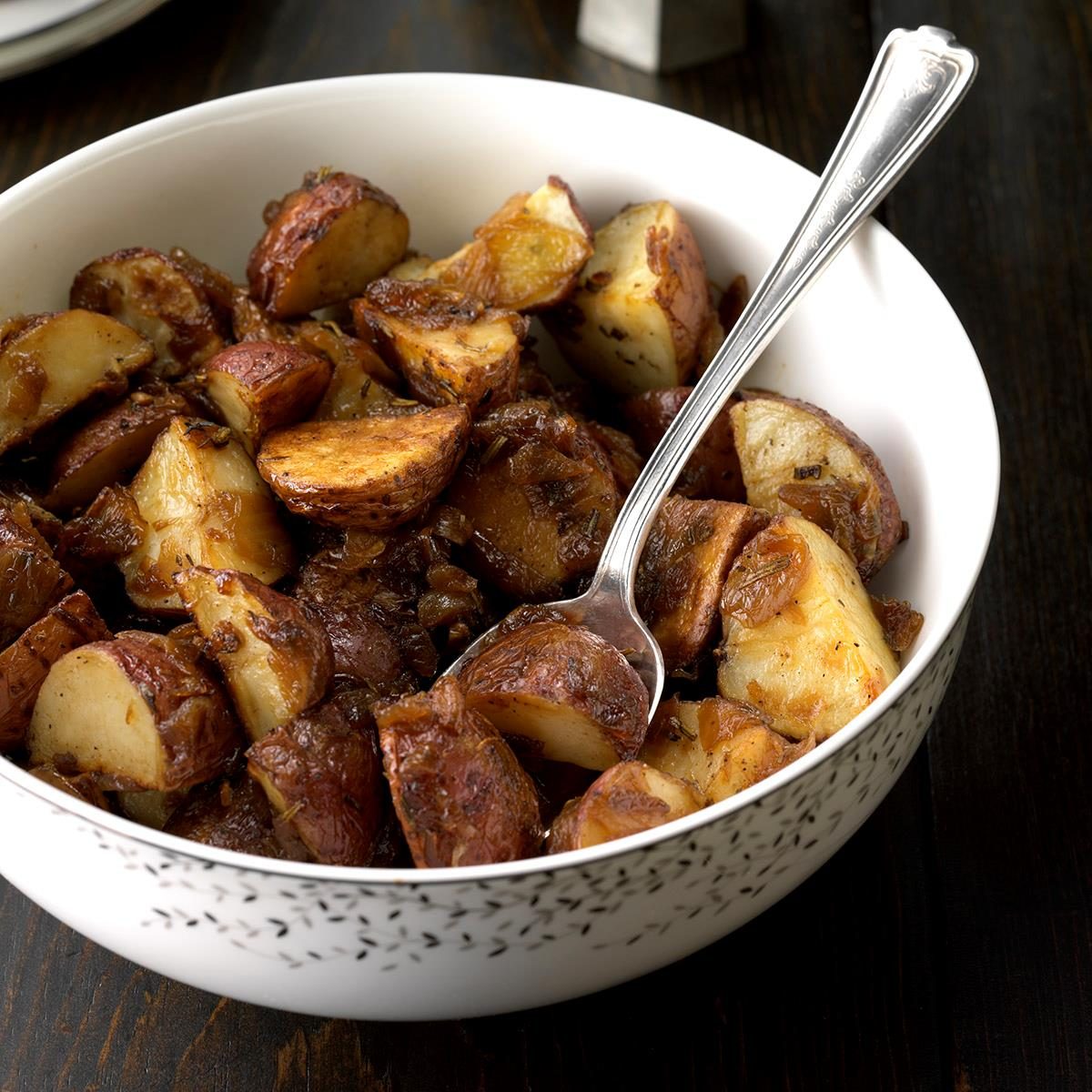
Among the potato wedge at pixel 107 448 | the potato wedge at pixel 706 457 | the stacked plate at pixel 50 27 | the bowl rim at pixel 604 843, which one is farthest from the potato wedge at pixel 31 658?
the stacked plate at pixel 50 27

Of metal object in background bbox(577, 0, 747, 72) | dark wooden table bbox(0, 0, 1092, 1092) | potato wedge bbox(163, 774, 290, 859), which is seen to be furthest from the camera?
metal object in background bbox(577, 0, 747, 72)

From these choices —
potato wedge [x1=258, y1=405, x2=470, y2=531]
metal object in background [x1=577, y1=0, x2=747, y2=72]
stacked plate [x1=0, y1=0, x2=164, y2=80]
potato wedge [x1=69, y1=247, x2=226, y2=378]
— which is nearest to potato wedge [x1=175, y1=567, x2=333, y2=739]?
potato wedge [x1=258, y1=405, x2=470, y2=531]

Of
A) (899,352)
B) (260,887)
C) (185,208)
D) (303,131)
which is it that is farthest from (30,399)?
(899,352)

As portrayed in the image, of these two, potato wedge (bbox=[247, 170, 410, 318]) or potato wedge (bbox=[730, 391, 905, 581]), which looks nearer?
potato wedge (bbox=[730, 391, 905, 581])

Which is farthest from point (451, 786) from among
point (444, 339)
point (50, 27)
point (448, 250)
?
point (50, 27)

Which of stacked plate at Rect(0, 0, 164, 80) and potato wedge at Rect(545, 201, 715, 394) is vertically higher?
stacked plate at Rect(0, 0, 164, 80)

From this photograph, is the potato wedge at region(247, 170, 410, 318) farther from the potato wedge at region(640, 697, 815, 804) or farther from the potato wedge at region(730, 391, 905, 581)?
the potato wedge at region(640, 697, 815, 804)

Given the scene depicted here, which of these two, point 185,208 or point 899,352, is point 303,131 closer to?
point 185,208
